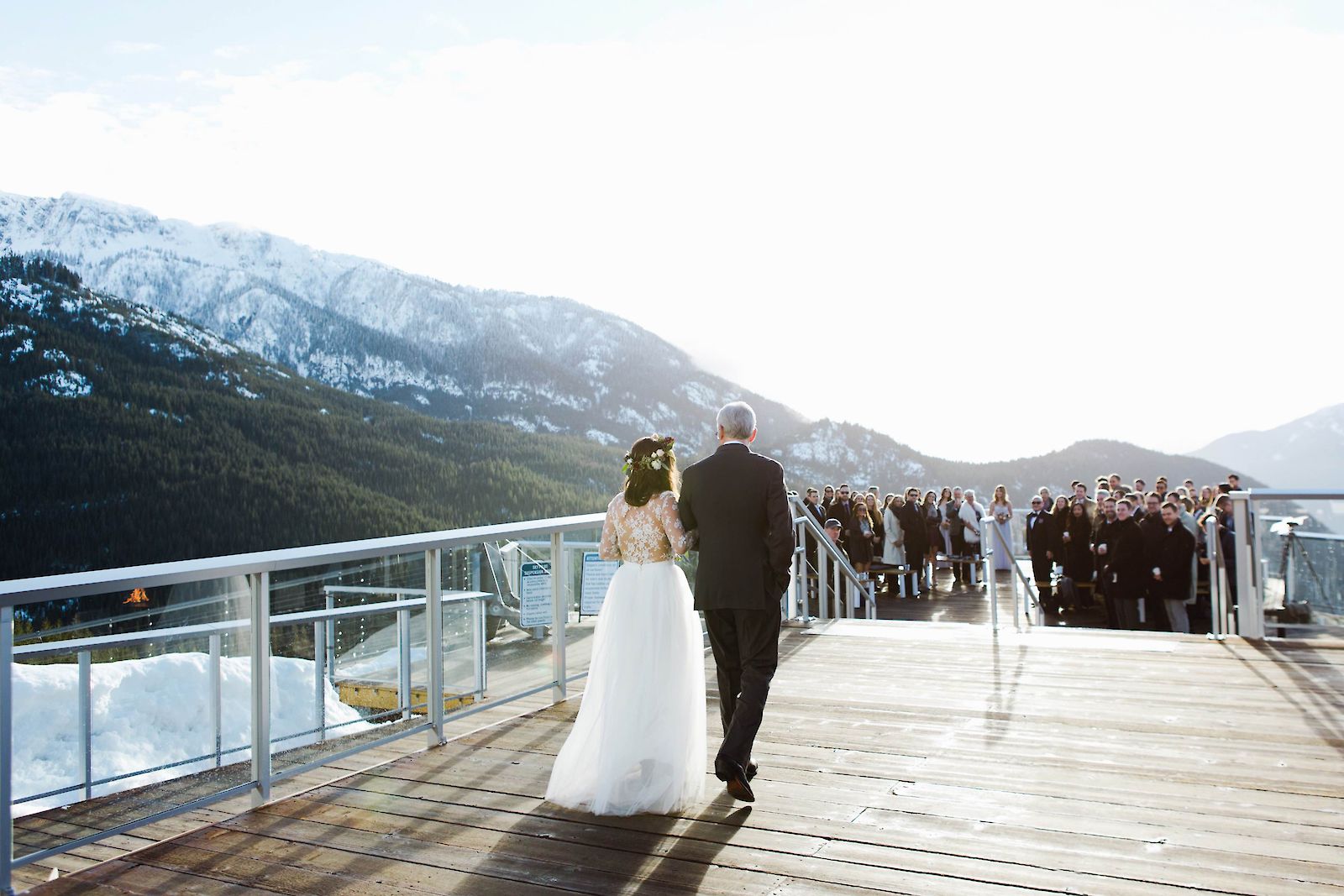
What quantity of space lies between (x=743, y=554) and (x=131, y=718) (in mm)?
2467

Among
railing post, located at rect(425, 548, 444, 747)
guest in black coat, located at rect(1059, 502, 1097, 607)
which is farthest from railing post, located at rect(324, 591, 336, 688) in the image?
guest in black coat, located at rect(1059, 502, 1097, 607)

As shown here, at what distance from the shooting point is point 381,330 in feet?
394

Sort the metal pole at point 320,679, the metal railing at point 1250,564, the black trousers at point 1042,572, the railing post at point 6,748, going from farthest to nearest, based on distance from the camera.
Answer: the black trousers at point 1042,572 < the metal railing at point 1250,564 < the metal pole at point 320,679 < the railing post at point 6,748

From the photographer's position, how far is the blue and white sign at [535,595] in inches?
237

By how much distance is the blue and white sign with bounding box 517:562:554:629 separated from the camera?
19.7ft

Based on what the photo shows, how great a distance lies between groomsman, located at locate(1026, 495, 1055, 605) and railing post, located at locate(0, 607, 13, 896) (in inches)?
506

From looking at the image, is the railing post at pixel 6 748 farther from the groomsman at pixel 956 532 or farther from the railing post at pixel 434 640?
the groomsman at pixel 956 532

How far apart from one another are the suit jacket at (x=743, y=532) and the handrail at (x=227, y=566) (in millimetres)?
1093

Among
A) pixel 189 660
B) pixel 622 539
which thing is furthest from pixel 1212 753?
pixel 189 660

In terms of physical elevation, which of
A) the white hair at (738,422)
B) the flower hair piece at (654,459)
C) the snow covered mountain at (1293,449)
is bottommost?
the flower hair piece at (654,459)

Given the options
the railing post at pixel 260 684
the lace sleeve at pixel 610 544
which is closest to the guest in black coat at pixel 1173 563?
the lace sleeve at pixel 610 544

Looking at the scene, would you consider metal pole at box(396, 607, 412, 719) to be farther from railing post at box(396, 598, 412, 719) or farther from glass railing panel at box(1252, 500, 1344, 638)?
glass railing panel at box(1252, 500, 1344, 638)

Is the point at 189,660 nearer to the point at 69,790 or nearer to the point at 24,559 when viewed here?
the point at 69,790

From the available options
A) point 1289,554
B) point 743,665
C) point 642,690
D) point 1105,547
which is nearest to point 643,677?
point 642,690
